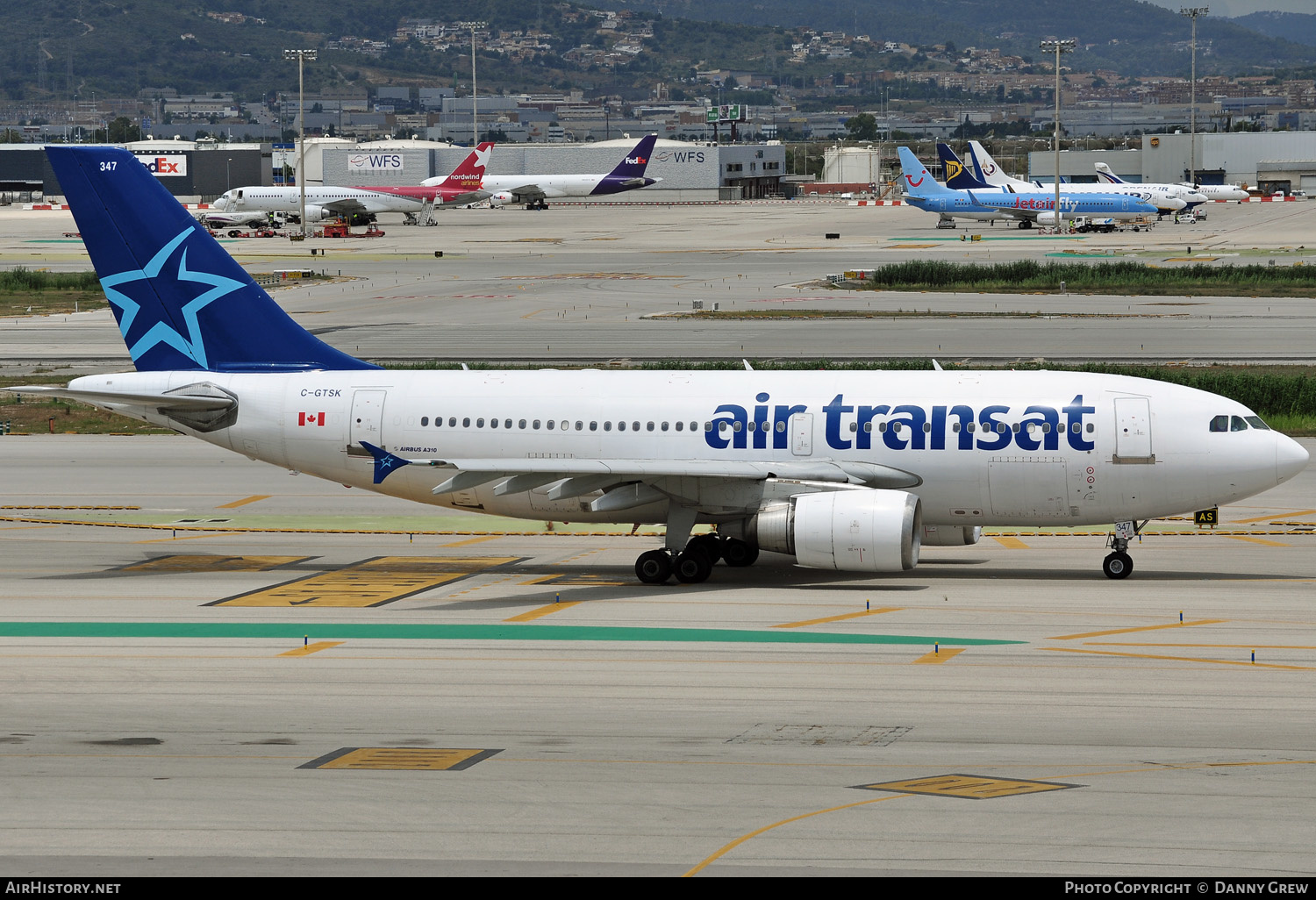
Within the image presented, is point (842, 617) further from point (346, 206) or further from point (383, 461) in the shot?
point (346, 206)

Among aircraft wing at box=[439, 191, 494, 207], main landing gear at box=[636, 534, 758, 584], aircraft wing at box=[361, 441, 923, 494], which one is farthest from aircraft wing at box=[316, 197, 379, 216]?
main landing gear at box=[636, 534, 758, 584]

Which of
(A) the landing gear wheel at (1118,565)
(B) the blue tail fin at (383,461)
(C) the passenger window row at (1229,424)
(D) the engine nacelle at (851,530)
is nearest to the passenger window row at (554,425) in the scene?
(B) the blue tail fin at (383,461)

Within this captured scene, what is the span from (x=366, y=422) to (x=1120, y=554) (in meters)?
16.9

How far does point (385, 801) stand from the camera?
19203 mm

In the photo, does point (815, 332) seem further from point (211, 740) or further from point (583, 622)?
point (211, 740)

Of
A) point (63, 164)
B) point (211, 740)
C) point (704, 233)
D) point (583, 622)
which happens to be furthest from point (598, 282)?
point (211, 740)

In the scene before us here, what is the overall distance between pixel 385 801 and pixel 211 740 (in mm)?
4119

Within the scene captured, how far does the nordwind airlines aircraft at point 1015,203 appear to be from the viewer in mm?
153750

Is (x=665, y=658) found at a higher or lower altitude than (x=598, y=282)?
lower

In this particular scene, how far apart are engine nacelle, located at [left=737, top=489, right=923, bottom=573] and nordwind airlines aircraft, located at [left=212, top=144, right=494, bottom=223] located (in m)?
145

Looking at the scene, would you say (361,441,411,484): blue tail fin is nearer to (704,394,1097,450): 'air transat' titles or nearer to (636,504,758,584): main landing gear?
(636,504,758,584): main landing gear

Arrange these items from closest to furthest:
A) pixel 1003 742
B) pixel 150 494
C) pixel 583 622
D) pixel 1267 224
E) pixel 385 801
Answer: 1. pixel 385 801
2. pixel 1003 742
3. pixel 583 622
4. pixel 150 494
5. pixel 1267 224

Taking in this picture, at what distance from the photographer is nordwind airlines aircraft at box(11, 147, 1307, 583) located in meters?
32.1

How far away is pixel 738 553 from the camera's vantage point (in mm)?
34844
